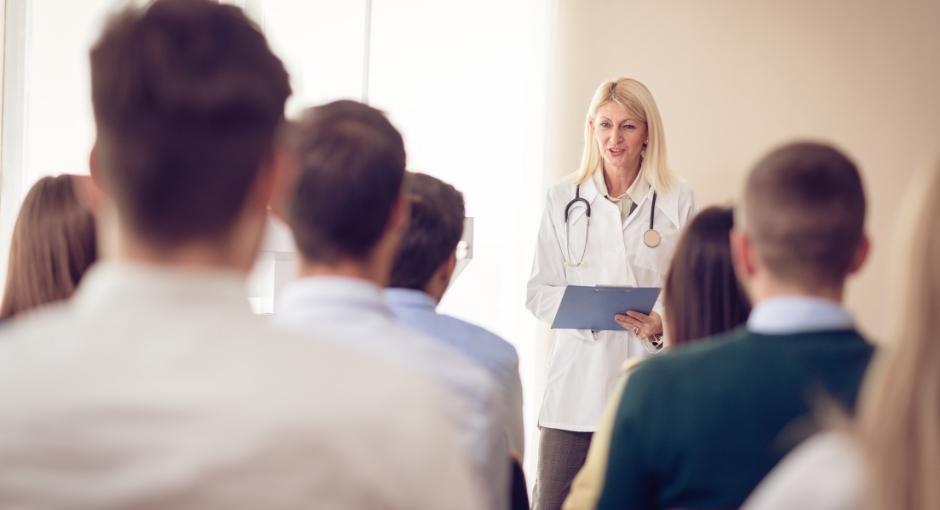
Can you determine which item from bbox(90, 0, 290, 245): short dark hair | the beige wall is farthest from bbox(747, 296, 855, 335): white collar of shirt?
the beige wall

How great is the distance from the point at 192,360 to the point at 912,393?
0.58m

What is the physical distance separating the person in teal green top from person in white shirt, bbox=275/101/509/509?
22cm

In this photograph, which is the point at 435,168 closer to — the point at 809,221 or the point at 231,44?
the point at 809,221

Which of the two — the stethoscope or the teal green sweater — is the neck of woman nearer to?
the stethoscope

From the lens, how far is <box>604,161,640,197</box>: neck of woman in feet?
11.9

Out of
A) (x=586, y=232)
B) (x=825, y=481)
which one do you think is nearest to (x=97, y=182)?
(x=825, y=481)

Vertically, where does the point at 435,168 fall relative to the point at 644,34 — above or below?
below

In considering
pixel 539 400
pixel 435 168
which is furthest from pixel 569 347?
pixel 435 168

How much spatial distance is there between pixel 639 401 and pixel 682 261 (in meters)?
0.50

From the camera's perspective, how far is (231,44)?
32.9 inches

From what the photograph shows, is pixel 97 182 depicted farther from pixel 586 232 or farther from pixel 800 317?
pixel 586 232

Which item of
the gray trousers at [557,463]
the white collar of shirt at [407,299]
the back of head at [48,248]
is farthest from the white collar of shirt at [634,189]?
the back of head at [48,248]

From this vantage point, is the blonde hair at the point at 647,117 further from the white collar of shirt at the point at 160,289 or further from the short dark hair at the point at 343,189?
the white collar of shirt at the point at 160,289

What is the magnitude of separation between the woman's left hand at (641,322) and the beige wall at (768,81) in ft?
4.47
